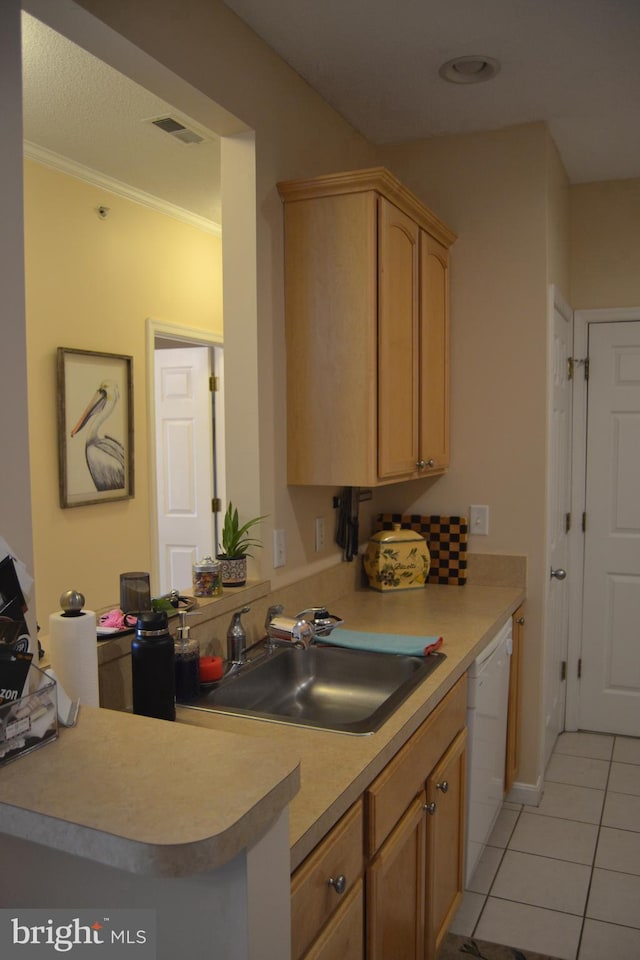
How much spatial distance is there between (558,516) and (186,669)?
2279 mm

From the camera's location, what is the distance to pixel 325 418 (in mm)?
2512

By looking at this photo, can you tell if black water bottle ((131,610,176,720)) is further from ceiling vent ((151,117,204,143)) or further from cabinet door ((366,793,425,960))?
ceiling vent ((151,117,204,143))

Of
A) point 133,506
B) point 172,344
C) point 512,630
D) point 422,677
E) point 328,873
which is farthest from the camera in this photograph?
point 172,344

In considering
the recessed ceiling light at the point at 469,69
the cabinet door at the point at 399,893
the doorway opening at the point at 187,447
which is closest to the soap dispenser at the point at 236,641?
the cabinet door at the point at 399,893

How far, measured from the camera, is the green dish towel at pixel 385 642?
224 cm

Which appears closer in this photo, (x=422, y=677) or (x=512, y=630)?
(x=422, y=677)

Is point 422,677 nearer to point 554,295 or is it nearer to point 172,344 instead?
point 554,295

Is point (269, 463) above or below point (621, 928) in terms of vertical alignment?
above

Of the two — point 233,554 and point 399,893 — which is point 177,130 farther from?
point 399,893

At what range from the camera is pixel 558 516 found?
3.61 m

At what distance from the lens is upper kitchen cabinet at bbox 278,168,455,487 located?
2428 millimetres

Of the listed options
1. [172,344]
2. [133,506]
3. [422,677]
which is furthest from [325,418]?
[172,344]

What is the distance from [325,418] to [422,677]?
876 millimetres

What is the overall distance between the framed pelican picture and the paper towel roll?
2.11 meters
